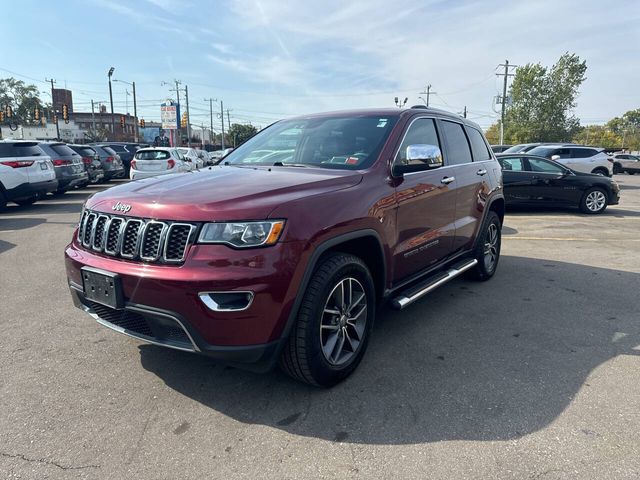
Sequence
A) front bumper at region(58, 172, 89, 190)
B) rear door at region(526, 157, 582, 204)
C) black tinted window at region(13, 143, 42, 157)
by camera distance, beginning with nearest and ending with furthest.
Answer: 1. black tinted window at region(13, 143, 42, 157)
2. rear door at region(526, 157, 582, 204)
3. front bumper at region(58, 172, 89, 190)

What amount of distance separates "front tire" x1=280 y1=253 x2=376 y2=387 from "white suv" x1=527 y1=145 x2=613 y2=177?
15.7 metres

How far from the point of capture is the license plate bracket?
8.52 feet

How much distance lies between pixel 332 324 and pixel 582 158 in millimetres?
17794

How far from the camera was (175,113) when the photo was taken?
47.1 metres

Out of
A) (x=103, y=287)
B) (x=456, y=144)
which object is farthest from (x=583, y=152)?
(x=103, y=287)

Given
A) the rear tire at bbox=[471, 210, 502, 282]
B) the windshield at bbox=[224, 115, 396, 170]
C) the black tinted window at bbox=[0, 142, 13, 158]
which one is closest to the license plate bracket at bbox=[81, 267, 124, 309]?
the windshield at bbox=[224, 115, 396, 170]

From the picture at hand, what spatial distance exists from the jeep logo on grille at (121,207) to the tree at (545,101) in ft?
213

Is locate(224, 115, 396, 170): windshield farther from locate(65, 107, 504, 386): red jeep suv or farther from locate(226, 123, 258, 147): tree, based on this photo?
locate(226, 123, 258, 147): tree

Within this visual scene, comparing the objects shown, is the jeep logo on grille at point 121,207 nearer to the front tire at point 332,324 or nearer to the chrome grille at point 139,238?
the chrome grille at point 139,238

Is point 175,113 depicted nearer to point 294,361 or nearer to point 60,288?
point 60,288

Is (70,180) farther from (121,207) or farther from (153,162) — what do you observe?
(121,207)

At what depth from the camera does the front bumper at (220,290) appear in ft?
7.85

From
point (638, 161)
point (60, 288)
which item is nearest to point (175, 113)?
point (638, 161)

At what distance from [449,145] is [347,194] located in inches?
78.5
